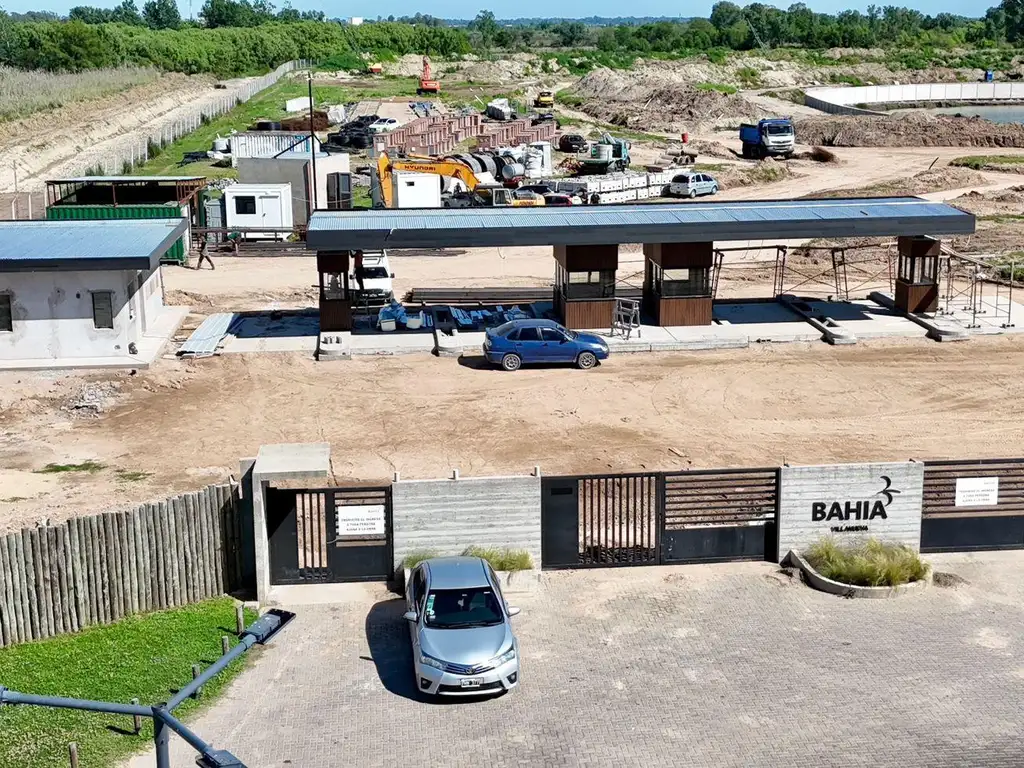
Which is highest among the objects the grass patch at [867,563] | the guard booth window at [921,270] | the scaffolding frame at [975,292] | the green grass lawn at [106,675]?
the guard booth window at [921,270]

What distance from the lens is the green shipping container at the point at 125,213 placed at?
49156 millimetres

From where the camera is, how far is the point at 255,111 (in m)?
111

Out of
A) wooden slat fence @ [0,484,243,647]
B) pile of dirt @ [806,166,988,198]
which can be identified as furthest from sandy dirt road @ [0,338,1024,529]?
pile of dirt @ [806,166,988,198]

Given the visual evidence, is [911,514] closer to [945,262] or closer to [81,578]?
[81,578]

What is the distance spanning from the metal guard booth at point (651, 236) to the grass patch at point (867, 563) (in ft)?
58.6

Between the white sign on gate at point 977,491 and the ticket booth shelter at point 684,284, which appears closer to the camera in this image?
the white sign on gate at point 977,491

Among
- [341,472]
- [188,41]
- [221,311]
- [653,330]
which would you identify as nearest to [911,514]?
[341,472]

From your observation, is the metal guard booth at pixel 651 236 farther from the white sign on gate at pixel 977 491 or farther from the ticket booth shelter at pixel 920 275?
the white sign on gate at pixel 977 491

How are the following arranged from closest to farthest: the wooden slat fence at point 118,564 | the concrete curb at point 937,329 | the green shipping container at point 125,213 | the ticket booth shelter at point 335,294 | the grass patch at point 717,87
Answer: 1. the wooden slat fence at point 118,564
2. the concrete curb at point 937,329
3. the ticket booth shelter at point 335,294
4. the green shipping container at point 125,213
5. the grass patch at point 717,87

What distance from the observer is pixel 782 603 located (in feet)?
67.1

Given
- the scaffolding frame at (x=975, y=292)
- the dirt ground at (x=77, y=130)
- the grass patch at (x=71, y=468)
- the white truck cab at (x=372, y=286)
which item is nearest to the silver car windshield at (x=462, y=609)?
the grass patch at (x=71, y=468)

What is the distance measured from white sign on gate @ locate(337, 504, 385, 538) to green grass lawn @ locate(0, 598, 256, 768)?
2.15m

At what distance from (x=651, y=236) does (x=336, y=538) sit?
19.9 m

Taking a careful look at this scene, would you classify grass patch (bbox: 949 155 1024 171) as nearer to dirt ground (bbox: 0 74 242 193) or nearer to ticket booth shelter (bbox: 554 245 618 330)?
ticket booth shelter (bbox: 554 245 618 330)
